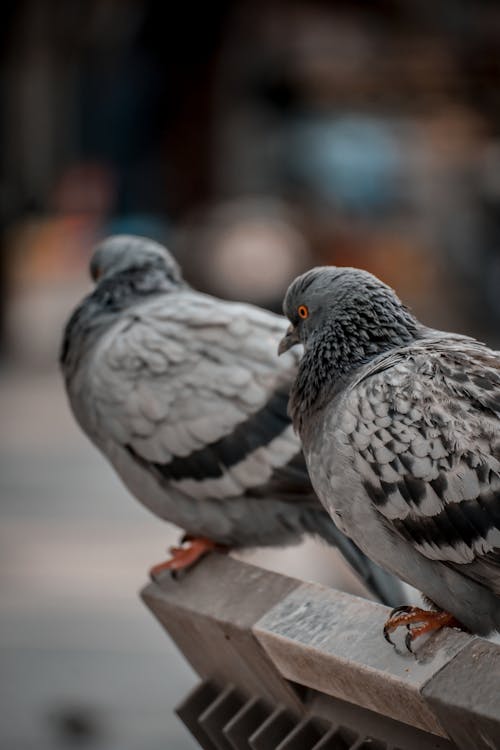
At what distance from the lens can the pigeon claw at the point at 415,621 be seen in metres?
2.99

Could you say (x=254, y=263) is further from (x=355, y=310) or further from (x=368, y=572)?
(x=355, y=310)

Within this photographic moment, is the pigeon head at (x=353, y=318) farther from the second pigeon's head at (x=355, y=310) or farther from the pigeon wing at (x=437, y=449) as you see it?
the pigeon wing at (x=437, y=449)

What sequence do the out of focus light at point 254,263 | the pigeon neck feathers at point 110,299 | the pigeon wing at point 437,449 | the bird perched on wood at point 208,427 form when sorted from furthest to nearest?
the out of focus light at point 254,263 < the pigeon neck feathers at point 110,299 < the bird perched on wood at point 208,427 < the pigeon wing at point 437,449

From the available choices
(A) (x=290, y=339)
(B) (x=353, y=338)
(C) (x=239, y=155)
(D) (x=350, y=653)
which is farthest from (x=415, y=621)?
(C) (x=239, y=155)

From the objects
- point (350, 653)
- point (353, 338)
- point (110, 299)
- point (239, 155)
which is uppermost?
point (110, 299)

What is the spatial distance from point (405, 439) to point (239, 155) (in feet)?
59.1

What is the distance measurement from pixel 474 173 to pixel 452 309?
235 centimetres

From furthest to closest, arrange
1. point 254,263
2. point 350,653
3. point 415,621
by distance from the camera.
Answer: point 254,263 < point 415,621 < point 350,653

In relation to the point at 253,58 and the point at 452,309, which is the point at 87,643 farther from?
the point at 253,58

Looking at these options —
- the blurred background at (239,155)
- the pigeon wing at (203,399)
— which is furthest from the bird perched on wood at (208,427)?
the blurred background at (239,155)

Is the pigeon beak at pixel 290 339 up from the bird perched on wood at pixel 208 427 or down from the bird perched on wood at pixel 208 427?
up

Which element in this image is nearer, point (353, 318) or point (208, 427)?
point (353, 318)

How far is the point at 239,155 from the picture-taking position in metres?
20.7

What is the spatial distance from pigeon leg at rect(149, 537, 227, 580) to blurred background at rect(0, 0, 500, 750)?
6.80 metres
